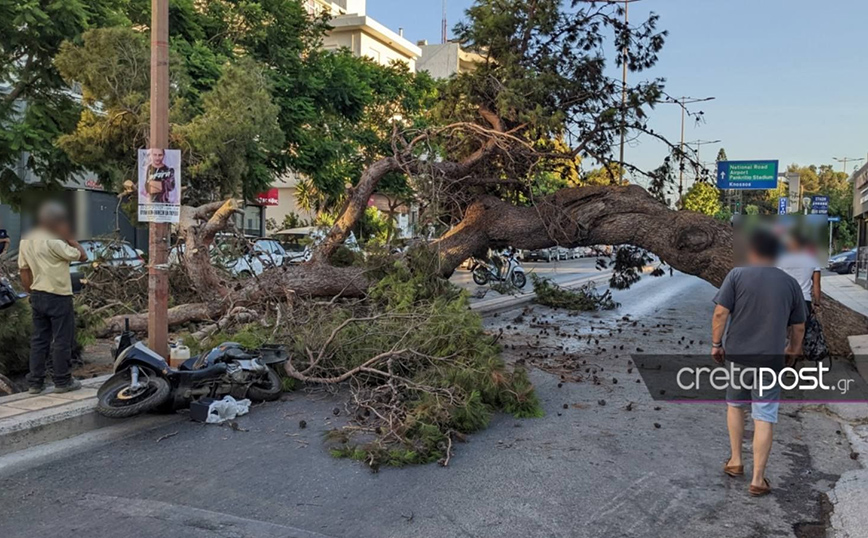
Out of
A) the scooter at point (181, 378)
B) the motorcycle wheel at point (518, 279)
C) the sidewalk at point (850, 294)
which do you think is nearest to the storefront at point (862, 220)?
the sidewalk at point (850, 294)

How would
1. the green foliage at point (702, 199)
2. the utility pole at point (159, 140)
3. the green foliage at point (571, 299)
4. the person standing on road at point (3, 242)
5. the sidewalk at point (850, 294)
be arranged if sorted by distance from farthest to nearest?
1. the sidewalk at point (850, 294)
2. the green foliage at point (571, 299)
3. the green foliage at point (702, 199)
4. the person standing on road at point (3, 242)
5. the utility pole at point (159, 140)

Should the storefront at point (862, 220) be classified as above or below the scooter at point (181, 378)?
above

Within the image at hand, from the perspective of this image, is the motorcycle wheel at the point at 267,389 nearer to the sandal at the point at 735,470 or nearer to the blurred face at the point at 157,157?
the blurred face at the point at 157,157

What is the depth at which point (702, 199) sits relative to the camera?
38531mm

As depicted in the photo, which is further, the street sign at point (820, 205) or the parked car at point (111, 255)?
the street sign at point (820, 205)

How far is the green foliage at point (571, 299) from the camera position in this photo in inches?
637

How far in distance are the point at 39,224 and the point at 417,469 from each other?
13.8 feet

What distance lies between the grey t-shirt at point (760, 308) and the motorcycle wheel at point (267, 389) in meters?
4.26

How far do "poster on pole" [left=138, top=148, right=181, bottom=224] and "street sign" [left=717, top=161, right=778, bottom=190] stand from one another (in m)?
29.9

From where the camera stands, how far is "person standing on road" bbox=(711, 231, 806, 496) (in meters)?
4.54

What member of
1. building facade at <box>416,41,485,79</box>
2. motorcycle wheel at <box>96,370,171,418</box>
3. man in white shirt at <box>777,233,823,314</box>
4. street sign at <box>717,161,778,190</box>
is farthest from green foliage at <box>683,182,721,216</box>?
building facade at <box>416,41,485,79</box>

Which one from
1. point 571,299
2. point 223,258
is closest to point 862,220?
point 571,299

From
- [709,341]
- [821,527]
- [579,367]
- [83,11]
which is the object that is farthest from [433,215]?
[83,11]

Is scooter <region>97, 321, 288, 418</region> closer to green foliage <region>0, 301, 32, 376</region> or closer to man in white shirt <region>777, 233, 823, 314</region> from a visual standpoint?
green foliage <region>0, 301, 32, 376</region>
